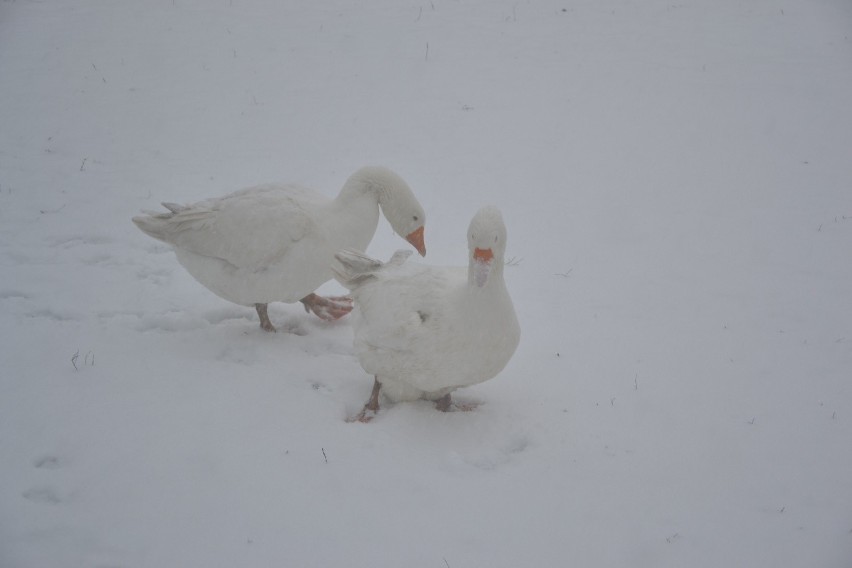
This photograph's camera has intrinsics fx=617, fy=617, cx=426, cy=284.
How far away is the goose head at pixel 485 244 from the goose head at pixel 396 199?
1.22 metres

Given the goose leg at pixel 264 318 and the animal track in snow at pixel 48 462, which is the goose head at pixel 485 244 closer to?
the goose leg at pixel 264 318

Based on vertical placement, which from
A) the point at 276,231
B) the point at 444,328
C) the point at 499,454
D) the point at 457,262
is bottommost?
the point at 499,454

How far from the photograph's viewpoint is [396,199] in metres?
4.83

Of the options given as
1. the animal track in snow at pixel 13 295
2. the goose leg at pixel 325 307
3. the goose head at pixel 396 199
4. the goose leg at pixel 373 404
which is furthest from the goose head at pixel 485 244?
the animal track in snow at pixel 13 295

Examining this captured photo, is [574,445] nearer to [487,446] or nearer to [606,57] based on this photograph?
[487,446]

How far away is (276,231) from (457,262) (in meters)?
2.24

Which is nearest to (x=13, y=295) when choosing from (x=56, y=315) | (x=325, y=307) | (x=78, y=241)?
(x=56, y=315)

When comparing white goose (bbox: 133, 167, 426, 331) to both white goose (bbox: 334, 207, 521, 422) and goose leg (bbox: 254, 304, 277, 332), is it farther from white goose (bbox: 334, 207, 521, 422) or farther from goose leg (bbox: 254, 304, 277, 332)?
white goose (bbox: 334, 207, 521, 422)

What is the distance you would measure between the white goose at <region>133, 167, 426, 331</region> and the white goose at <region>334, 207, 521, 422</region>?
0.74 metres

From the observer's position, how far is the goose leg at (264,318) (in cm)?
491

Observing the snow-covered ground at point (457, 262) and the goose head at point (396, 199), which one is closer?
the snow-covered ground at point (457, 262)

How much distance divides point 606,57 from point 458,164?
496 centimetres

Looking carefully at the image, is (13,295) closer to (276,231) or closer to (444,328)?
(276,231)

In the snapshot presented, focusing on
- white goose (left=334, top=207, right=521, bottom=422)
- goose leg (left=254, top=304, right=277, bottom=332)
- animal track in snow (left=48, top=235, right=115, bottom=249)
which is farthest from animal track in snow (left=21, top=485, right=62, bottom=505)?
animal track in snow (left=48, top=235, right=115, bottom=249)
